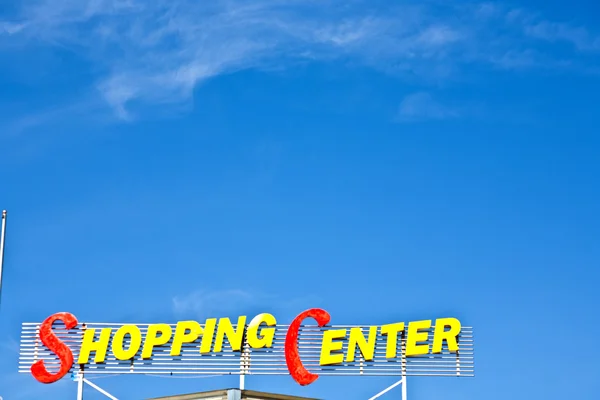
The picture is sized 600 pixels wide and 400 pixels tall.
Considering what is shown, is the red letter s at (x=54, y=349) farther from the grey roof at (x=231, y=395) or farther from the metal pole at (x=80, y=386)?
the grey roof at (x=231, y=395)

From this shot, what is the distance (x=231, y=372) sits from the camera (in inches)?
2918

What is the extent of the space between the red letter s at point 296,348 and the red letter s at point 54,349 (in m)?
11.9

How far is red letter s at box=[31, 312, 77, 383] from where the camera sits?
74562mm

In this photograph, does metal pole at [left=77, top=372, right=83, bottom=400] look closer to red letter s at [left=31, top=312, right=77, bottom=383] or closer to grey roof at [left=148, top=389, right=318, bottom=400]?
red letter s at [left=31, top=312, right=77, bottom=383]

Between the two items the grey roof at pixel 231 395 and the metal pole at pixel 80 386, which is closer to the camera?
the grey roof at pixel 231 395

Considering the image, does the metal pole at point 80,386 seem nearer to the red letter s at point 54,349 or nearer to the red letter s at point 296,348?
the red letter s at point 54,349

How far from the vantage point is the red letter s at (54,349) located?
7456 centimetres

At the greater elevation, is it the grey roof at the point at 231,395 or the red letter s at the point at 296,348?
the red letter s at the point at 296,348

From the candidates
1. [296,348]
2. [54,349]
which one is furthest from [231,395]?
[54,349]

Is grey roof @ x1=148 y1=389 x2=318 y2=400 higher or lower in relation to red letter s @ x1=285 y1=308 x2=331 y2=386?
lower

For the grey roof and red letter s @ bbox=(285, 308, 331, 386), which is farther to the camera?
red letter s @ bbox=(285, 308, 331, 386)

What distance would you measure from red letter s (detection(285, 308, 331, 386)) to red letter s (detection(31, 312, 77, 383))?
11864 millimetres

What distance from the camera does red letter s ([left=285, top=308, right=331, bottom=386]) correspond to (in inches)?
2918

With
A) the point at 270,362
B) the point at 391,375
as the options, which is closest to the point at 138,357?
the point at 270,362
